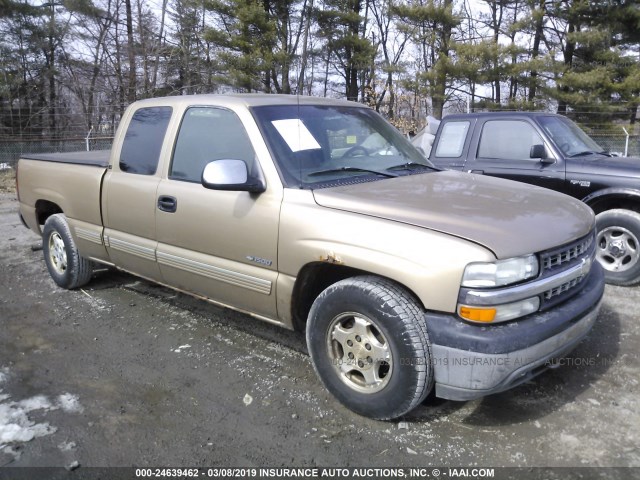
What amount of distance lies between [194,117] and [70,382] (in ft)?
6.68

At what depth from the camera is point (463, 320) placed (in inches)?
103

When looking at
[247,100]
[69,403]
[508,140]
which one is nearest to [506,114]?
[508,140]

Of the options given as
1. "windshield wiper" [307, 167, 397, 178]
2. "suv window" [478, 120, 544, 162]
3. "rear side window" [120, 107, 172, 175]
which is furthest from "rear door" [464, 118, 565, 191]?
"rear side window" [120, 107, 172, 175]

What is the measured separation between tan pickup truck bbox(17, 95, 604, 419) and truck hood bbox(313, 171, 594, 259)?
0.5 inches

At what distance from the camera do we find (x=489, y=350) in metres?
2.53

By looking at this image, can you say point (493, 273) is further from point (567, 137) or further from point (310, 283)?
point (567, 137)

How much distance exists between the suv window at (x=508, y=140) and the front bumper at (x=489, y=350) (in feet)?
12.3

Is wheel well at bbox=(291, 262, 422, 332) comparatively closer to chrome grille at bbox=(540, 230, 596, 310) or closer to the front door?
the front door

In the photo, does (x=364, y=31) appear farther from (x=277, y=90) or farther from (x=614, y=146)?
(x=614, y=146)

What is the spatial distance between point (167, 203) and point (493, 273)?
2432mm

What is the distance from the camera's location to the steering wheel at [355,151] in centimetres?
370

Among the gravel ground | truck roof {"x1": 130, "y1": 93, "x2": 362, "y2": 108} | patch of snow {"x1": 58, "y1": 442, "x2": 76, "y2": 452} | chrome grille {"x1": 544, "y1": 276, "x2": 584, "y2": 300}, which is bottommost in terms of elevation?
patch of snow {"x1": 58, "y1": 442, "x2": 76, "y2": 452}

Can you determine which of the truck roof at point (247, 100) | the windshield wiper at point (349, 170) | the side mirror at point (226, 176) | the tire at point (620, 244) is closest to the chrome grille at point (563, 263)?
the windshield wiper at point (349, 170)

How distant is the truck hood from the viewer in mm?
2678
